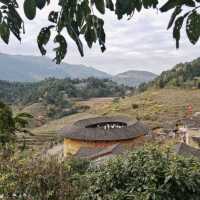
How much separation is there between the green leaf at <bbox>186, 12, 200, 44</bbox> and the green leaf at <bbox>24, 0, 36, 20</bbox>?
17.9 inches

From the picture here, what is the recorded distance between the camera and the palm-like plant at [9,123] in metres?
2.53

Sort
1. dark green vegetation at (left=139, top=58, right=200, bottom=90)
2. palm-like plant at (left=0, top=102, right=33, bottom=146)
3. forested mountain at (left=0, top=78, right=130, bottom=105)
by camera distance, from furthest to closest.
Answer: forested mountain at (left=0, top=78, right=130, bottom=105), dark green vegetation at (left=139, top=58, right=200, bottom=90), palm-like plant at (left=0, top=102, right=33, bottom=146)

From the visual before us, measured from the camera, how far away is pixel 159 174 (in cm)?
701

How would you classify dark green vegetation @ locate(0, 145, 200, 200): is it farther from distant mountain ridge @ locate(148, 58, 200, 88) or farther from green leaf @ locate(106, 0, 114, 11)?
distant mountain ridge @ locate(148, 58, 200, 88)

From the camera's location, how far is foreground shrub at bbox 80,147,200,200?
672 cm

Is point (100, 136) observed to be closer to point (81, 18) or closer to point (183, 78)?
point (81, 18)

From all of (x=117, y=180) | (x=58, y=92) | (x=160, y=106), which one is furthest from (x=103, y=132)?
(x=58, y=92)

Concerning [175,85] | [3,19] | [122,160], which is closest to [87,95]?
[175,85]

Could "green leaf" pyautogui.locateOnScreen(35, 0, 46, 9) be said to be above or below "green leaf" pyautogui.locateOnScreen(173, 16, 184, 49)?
above

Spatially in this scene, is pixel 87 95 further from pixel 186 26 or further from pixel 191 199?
pixel 186 26

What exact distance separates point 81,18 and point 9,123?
1315 millimetres

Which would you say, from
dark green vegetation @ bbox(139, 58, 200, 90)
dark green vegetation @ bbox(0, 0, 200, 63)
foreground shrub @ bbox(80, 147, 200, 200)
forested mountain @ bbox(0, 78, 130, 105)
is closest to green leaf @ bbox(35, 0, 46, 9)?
dark green vegetation @ bbox(0, 0, 200, 63)

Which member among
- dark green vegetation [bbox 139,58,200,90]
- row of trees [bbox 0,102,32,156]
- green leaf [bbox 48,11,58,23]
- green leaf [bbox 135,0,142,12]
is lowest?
row of trees [bbox 0,102,32,156]

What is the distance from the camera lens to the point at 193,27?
1.28 metres
